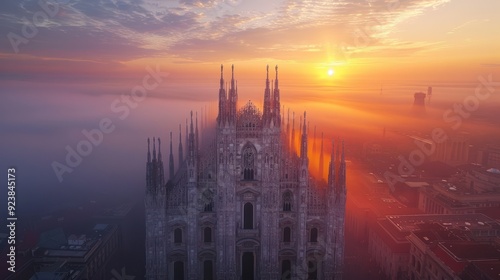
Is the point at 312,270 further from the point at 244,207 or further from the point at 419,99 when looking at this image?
the point at 419,99

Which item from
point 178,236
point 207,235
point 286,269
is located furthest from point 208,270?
point 286,269

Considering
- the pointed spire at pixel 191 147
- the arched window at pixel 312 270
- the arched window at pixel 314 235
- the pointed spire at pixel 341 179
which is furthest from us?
the arched window at pixel 312 270

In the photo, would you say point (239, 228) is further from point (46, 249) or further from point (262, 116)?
point (46, 249)

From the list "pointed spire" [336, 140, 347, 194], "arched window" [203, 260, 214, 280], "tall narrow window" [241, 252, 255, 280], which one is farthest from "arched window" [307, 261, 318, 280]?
"arched window" [203, 260, 214, 280]

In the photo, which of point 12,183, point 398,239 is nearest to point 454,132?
point 398,239

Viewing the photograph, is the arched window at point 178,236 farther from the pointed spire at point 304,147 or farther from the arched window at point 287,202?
the pointed spire at point 304,147

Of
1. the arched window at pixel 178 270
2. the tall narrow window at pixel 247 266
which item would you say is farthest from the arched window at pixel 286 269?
the arched window at pixel 178 270
